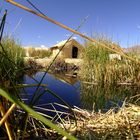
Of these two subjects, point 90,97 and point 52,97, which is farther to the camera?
point 90,97

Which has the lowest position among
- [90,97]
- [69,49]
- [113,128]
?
[90,97]

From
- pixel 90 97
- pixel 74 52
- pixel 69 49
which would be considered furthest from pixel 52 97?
pixel 74 52

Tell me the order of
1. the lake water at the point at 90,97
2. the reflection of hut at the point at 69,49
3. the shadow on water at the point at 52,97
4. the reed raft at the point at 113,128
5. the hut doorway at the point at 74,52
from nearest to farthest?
the reed raft at the point at 113,128, the shadow on water at the point at 52,97, the lake water at the point at 90,97, the reflection of hut at the point at 69,49, the hut doorway at the point at 74,52

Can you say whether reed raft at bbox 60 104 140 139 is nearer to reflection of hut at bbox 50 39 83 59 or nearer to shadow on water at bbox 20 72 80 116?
shadow on water at bbox 20 72 80 116

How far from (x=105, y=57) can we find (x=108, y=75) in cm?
71

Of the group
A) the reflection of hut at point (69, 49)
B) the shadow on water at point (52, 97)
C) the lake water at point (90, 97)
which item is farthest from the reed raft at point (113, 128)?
the reflection of hut at point (69, 49)

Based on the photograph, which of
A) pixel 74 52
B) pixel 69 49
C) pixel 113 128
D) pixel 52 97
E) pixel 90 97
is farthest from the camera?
pixel 74 52

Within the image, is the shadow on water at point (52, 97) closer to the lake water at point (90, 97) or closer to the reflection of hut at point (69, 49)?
the lake water at point (90, 97)

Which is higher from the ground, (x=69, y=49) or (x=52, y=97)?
(x=69, y=49)

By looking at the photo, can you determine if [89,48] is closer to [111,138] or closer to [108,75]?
[108,75]

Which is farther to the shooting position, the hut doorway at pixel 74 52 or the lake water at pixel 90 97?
the hut doorway at pixel 74 52

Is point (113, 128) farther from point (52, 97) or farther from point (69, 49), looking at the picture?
point (69, 49)

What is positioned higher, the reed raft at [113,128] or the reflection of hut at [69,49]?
the reflection of hut at [69,49]

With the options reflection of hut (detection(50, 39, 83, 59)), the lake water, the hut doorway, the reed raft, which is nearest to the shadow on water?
the lake water
